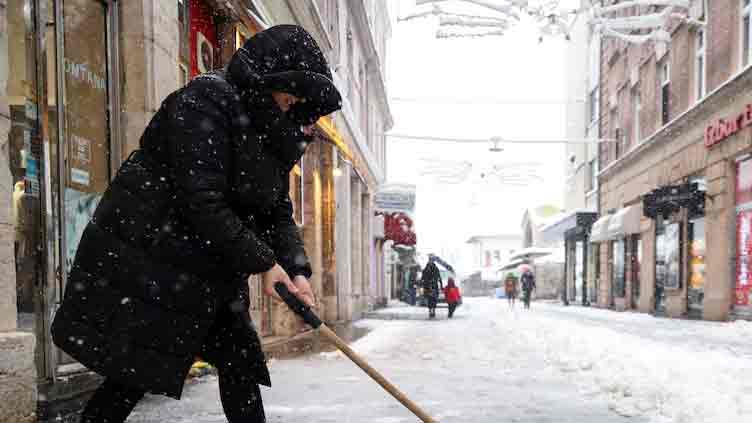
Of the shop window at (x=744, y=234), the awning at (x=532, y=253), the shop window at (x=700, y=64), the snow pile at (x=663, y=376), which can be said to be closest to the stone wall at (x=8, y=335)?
the snow pile at (x=663, y=376)

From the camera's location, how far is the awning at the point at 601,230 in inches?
850

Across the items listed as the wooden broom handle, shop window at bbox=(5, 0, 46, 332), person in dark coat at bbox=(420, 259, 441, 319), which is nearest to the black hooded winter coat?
person in dark coat at bbox=(420, 259, 441, 319)

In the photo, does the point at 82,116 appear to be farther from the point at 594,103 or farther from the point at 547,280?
the point at 547,280

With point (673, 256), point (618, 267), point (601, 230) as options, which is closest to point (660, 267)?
point (673, 256)

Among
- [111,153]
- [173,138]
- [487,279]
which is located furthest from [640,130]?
[487,279]

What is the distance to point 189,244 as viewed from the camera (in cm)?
192

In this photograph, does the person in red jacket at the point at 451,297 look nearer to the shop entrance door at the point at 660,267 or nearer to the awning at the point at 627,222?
the shop entrance door at the point at 660,267

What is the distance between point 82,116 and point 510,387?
3.74 m

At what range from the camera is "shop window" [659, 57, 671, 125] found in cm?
1731

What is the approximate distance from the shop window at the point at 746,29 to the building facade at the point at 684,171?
0.02 m

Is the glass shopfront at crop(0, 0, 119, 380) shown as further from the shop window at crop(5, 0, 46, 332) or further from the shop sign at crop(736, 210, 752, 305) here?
the shop sign at crop(736, 210, 752, 305)

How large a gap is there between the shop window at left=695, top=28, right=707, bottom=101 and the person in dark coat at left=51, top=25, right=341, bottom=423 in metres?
15.4

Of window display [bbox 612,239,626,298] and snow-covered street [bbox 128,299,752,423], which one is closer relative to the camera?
snow-covered street [bbox 128,299,752,423]

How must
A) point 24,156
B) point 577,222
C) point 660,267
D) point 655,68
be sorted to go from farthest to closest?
point 577,222 < point 655,68 < point 660,267 < point 24,156
